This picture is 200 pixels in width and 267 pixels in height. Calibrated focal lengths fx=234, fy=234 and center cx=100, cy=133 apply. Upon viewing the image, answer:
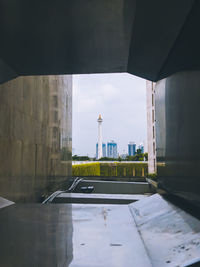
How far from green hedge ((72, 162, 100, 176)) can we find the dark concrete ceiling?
1462cm

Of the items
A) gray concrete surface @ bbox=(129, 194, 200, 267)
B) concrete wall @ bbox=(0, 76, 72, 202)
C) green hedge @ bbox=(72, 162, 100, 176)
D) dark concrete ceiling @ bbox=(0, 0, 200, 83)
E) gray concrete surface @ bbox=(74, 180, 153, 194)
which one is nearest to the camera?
gray concrete surface @ bbox=(129, 194, 200, 267)

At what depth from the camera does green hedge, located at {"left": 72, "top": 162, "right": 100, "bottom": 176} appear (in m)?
19.1

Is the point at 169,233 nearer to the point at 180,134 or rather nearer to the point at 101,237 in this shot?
the point at 101,237

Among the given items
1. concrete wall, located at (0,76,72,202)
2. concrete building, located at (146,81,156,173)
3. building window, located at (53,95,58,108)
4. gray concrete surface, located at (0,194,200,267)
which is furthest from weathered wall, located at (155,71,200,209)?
concrete building, located at (146,81,156,173)

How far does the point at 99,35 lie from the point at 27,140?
13.1 feet

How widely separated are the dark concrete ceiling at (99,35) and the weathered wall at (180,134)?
0.95 ft

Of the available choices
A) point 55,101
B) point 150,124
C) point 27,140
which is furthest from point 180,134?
point 150,124

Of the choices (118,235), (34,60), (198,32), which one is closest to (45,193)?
(34,60)

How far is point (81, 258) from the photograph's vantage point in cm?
233

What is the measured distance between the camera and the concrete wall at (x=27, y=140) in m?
5.53

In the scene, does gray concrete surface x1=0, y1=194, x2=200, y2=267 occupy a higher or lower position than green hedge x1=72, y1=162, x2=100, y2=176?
higher

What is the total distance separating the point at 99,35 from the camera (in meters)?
3.71

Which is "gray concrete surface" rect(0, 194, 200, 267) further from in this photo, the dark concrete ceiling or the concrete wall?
the dark concrete ceiling

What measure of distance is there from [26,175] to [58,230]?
3612 mm
